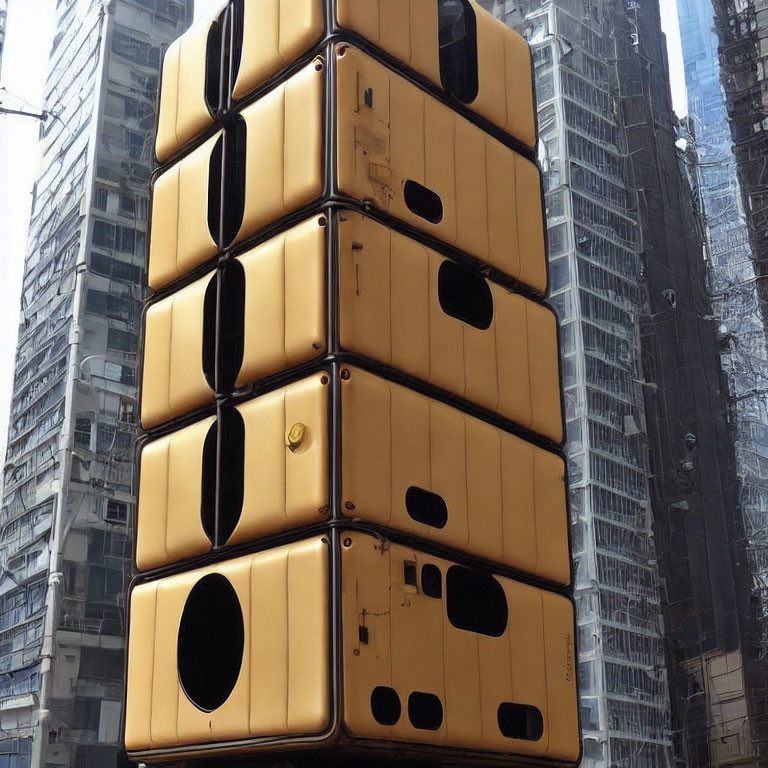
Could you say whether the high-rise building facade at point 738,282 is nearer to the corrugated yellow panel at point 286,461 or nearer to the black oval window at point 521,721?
the black oval window at point 521,721

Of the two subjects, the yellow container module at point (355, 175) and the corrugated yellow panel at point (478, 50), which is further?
the corrugated yellow panel at point (478, 50)

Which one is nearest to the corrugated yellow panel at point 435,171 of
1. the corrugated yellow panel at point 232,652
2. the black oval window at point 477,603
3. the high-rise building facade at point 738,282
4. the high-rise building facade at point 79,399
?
the black oval window at point 477,603


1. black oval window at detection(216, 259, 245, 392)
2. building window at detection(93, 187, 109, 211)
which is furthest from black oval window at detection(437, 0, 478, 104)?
building window at detection(93, 187, 109, 211)

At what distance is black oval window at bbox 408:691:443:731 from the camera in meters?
4.83

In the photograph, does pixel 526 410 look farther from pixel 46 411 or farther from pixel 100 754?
pixel 46 411

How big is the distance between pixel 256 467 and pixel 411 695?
3.68ft

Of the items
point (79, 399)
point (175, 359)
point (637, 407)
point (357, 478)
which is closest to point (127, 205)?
point (79, 399)

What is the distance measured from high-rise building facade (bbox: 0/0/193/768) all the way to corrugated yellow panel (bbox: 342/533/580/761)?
680 inches

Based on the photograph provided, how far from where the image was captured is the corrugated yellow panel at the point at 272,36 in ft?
18.4

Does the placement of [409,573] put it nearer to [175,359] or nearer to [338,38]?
[175,359]

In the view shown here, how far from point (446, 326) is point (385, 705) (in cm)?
174

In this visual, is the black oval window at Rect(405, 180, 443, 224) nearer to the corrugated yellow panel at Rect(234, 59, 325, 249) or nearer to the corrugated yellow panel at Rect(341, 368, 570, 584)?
the corrugated yellow panel at Rect(234, 59, 325, 249)

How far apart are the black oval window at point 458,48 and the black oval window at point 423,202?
0.76 m

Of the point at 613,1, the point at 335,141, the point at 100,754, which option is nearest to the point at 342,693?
the point at 335,141
